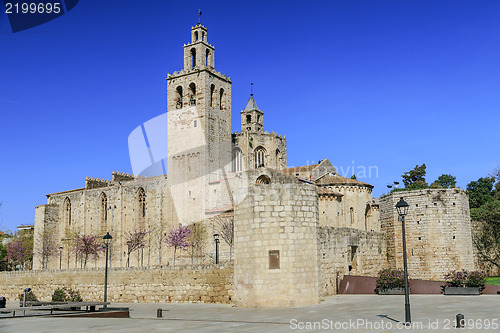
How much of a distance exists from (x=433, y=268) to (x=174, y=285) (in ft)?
55.4

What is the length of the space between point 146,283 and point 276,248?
10158 millimetres

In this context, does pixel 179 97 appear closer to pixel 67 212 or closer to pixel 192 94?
pixel 192 94

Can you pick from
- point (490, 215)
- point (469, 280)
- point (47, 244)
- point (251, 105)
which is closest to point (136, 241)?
point (47, 244)

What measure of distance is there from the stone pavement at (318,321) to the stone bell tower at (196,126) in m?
38.1

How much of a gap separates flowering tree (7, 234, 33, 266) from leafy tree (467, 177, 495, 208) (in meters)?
59.2

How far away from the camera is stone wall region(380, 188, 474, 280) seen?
3052cm

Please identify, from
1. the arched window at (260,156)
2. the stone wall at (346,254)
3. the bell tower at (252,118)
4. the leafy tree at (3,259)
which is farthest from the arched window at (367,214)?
the leafy tree at (3,259)

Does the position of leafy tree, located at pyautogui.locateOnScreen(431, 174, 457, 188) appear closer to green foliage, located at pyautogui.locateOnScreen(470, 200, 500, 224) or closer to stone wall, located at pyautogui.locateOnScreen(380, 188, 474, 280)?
green foliage, located at pyautogui.locateOnScreen(470, 200, 500, 224)

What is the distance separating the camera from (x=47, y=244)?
60.7 meters

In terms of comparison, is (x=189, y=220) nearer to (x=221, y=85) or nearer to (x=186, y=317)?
(x=221, y=85)

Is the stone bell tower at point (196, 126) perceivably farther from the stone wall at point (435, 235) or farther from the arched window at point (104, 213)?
the stone wall at point (435, 235)

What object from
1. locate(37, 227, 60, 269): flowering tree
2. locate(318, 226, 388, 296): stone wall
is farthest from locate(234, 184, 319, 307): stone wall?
locate(37, 227, 60, 269): flowering tree

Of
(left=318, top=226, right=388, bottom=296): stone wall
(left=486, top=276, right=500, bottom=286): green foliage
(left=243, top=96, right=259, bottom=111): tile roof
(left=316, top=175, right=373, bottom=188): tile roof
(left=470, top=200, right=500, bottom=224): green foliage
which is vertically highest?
(left=243, top=96, right=259, bottom=111): tile roof

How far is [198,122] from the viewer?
187 feet
